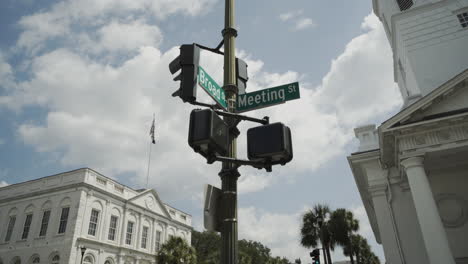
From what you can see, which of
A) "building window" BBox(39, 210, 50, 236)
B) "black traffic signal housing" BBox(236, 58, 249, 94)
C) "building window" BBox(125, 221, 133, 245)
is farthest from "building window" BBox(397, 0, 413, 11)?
"building window" BBox(39, 210, 50, 236)

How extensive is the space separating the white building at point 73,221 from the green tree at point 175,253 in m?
6.21

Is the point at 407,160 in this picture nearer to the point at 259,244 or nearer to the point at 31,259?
the point at 31,259

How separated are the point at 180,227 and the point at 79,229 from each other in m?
17.3

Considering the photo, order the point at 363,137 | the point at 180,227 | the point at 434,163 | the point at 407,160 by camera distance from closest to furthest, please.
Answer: the point at 407,160
the point at 434,163
the point at 363,137
the point at 180,227

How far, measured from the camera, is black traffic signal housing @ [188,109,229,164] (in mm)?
3242

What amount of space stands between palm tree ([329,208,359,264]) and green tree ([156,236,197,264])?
1493 cm

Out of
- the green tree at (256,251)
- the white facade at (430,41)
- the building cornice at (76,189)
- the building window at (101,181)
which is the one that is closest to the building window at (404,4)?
the white facade at (430,41)

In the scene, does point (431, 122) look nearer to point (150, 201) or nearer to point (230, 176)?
point (230, 176)

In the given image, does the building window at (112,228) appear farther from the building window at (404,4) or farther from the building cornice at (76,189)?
the building window at (404,4)

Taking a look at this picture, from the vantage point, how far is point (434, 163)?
631 inches

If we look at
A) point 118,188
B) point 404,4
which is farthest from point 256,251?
point 404,4

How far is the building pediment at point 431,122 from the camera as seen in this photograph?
1378 centimetres

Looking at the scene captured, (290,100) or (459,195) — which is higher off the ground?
(459,195)

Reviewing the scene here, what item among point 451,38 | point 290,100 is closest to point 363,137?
point 451,38
